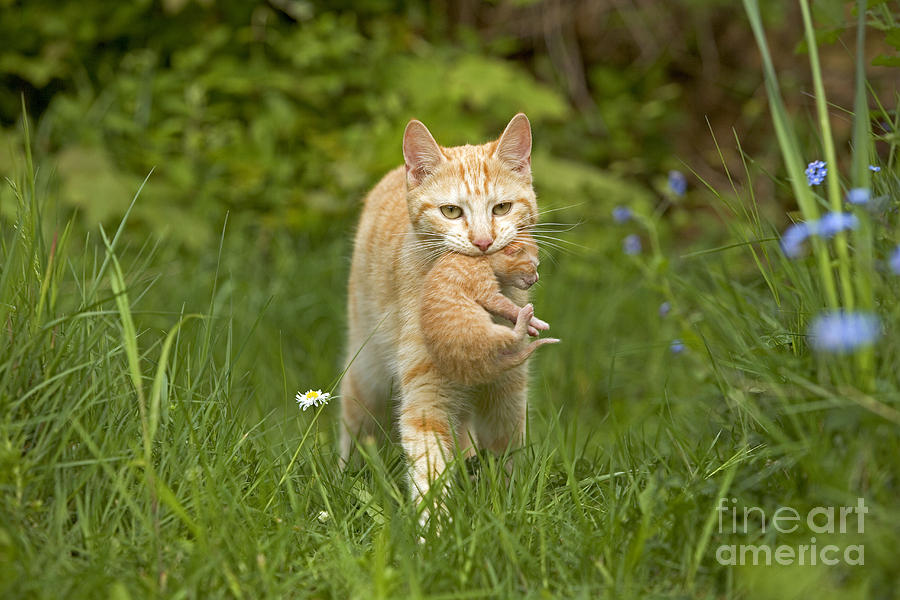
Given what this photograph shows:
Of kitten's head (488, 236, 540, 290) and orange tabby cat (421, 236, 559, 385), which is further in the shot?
kitten's head (488, 236, 540, 290)

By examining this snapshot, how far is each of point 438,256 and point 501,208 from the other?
269 mm

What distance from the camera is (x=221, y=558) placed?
1.94 metres

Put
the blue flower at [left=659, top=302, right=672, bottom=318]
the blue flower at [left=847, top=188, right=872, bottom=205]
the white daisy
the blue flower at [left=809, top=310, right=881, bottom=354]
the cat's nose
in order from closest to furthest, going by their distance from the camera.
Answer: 1. the blue flower at [left=809, top=310, right=881, bottom=354]
2. the blue flower at [left=847, top=188, right=872, bottom=205]
3. the white daisy
4. the cat's nose
5. the blue flower at [left=659, top=302, right=672, bottom=318]

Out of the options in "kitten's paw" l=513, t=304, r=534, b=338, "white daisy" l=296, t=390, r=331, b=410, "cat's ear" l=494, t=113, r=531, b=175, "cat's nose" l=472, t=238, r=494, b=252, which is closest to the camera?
"kitten's paw" l=513, t=304, r=534, b=338

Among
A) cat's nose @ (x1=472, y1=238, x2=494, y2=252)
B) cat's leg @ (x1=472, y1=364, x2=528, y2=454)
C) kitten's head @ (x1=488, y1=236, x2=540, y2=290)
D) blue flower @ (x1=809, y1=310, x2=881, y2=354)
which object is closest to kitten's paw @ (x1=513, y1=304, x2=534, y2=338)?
kitten's head @ (x1=488, y1=236, x2=540, y2=290)

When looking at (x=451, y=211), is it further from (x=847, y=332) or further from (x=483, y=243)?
(x=847, y=332)

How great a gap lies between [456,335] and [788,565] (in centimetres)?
104

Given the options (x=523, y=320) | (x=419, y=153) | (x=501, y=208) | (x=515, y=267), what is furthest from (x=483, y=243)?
(x=419, y=153)

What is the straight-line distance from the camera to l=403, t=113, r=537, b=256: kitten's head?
2.78m

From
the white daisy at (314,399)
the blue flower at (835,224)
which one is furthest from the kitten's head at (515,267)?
the blue flower at (835,224)

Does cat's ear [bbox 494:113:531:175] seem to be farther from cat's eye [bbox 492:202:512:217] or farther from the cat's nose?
the cat's nose

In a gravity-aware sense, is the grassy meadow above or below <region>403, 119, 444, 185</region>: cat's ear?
below

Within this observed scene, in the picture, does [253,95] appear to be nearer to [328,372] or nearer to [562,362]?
[328,372]

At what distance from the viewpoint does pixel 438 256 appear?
2.85 meters
